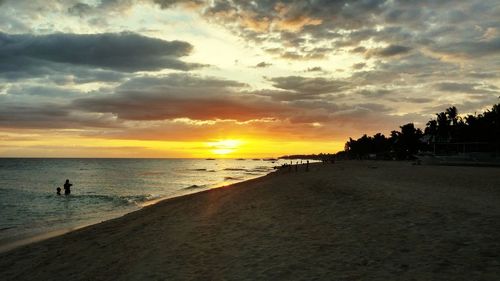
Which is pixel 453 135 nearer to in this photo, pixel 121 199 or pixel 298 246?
pixel 121 199

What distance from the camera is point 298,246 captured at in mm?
11305

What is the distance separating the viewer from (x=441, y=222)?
12.6 metres

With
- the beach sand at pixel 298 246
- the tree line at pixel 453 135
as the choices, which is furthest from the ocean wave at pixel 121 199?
the tree line at pixel 453 135

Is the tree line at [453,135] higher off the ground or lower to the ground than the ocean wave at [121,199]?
higher

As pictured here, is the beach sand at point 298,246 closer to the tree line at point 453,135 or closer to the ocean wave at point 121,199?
the ocean wave at point 121,199

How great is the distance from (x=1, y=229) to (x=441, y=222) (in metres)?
23.3

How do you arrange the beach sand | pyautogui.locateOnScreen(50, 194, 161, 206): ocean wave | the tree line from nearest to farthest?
the beach sand < pyautogui.locateOnScreen(50, 194, 161, 206): ocean wave < the tree line

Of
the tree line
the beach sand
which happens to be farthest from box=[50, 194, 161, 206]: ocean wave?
the tree line

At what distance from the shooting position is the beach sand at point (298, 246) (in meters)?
9.02

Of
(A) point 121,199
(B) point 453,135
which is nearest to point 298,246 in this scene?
(A) point 121,199

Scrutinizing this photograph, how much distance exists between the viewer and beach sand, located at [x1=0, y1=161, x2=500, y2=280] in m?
9.02

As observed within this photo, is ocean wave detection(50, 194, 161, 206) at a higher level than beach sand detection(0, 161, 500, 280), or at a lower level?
lower

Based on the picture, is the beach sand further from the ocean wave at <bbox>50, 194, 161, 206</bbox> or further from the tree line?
the tree line

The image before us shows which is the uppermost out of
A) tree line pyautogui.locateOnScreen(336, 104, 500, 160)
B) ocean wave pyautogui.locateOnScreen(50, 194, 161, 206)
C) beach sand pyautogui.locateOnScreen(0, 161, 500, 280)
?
tree line pyautogui.locateOnScreen(336, 104, 500, 160)
